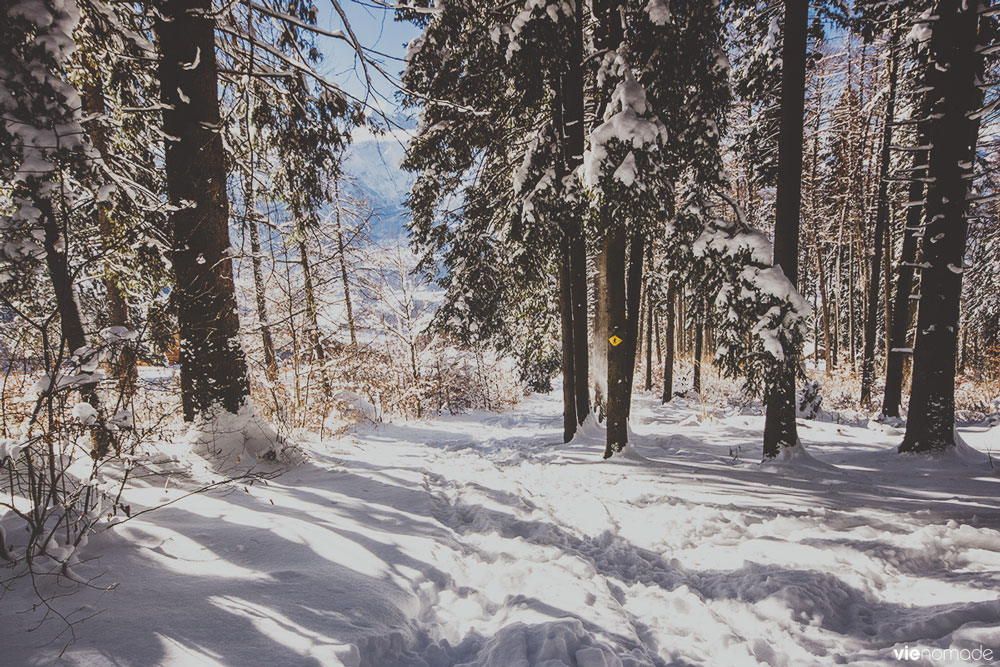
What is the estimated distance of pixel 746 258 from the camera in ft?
19.8

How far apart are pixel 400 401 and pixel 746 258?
10.5 m

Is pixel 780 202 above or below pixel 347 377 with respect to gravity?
above

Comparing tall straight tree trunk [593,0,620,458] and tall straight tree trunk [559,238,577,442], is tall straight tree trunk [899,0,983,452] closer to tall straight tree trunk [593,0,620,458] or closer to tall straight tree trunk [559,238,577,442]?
tall straight tree trunk [593,0,620,458]

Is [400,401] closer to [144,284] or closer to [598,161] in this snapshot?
[144,284]

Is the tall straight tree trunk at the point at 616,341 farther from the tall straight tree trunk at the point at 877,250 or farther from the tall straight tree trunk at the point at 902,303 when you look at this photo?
the tall straight tree trunk at the point at 877,250

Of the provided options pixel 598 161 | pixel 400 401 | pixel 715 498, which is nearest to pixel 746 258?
pixel 598 161

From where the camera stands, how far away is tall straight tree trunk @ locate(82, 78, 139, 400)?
2930mm

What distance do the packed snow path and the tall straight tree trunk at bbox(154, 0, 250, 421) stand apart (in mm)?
1252

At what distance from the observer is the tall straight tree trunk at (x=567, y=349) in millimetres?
8641

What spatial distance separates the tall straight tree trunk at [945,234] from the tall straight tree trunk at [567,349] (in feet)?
17.1

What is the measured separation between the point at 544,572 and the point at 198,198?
5.29 meters

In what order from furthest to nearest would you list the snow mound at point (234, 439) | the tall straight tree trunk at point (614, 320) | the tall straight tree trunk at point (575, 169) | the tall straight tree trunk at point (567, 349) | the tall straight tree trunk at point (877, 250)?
the tall straight tree trunk at point (877, 250), the tall straight tree trunk at point (567, 349), the tall straight tree trunk at point (575, 169), the tall straight tree trunk at point (614, 320), the snow mound at point (234, 439)

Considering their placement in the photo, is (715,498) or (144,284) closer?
(715,498)

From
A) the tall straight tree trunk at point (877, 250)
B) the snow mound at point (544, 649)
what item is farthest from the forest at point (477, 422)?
the tall straight tree trunk at point (877, 250)
